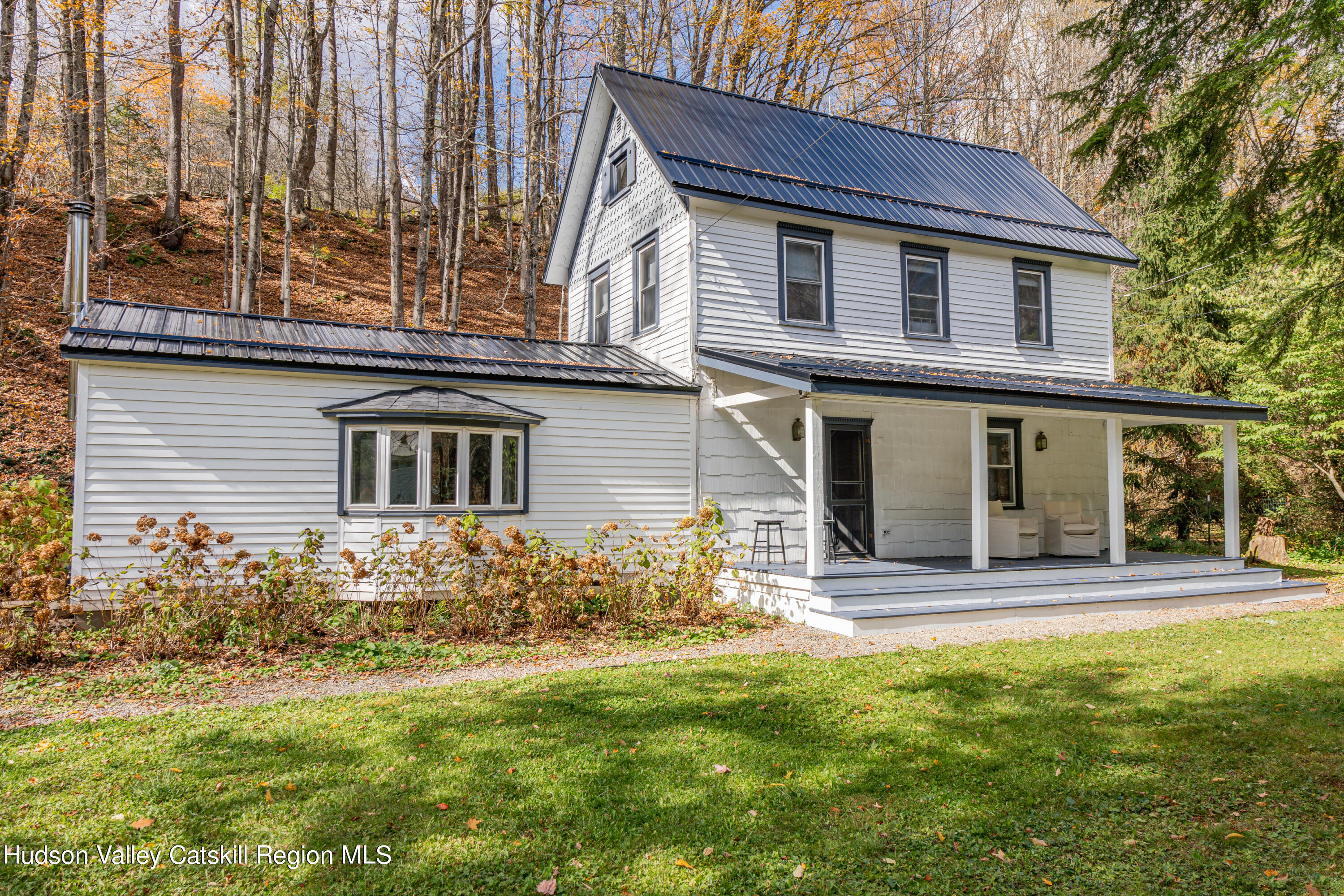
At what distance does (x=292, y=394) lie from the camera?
8.61m

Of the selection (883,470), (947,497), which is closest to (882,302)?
(883,470)

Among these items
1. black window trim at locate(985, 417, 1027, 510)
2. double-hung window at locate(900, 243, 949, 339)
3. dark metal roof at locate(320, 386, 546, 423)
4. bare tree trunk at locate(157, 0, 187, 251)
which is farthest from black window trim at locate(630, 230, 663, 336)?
bare tree trunk at locate(157, 0, 187, 251)

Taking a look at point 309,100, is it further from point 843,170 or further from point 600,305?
point 843,170

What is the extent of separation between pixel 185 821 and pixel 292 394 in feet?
19.6

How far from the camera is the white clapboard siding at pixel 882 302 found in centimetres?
1076

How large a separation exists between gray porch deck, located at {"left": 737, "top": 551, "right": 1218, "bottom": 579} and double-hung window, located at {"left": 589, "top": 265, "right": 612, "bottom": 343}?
542cm

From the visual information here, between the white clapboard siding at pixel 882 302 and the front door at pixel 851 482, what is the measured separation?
1.19 metres

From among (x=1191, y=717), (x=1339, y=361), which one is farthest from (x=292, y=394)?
(x=1339, y=361)

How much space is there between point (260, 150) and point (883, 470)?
16508 mm

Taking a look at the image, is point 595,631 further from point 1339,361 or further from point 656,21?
point 656,21

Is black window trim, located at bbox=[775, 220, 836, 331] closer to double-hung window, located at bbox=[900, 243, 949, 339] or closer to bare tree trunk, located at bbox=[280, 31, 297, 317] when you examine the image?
double-hung window, located at bbox=[900, 243, 949, 339]

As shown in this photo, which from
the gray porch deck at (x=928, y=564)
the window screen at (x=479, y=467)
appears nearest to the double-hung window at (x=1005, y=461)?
the gray porch deck at (x=928, y=564)

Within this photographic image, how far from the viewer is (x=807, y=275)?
11.4 m

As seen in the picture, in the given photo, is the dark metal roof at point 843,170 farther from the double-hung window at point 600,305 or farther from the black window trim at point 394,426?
the black window trim at point 394,426
